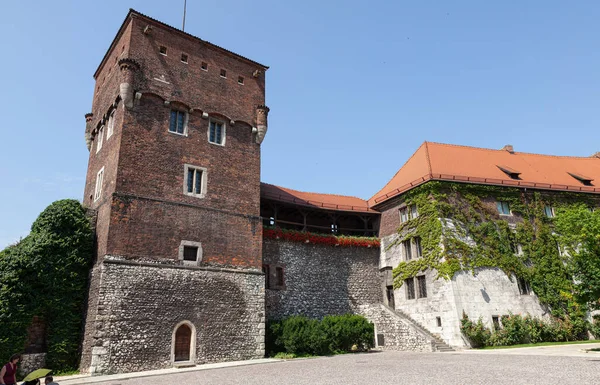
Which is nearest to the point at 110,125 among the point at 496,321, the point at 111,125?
the point at 111,125

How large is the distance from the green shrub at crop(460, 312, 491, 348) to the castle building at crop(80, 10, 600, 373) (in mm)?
417

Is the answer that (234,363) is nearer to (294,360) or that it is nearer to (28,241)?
(294,360)

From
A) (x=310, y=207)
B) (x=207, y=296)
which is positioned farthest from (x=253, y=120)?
(x=207, y=296)

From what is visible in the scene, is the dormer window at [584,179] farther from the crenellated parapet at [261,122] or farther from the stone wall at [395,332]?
the crenellated parapet at [261,122]

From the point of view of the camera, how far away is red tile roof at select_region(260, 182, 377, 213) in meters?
25.4

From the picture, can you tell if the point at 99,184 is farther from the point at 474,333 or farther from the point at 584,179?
the point at 584,179

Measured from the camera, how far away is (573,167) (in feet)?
99.1

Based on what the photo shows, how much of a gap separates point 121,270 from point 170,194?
13.6 ft

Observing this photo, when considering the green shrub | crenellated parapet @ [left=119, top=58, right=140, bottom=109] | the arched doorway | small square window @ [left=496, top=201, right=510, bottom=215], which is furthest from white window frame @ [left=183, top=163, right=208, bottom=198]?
small square window @ [left=496, top=201, right=510, bottom=215]

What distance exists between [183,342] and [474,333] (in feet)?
45.5

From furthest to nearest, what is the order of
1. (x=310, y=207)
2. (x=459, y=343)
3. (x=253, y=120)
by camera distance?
1. (x=310, y=207)
2. (x=253, y=120)
3. (x=459, y=343)

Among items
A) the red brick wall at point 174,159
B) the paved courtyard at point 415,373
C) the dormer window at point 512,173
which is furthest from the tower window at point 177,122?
the dormer window at point 512,173

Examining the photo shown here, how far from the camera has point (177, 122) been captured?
21141mm

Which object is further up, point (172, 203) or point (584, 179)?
point (584, 179)
